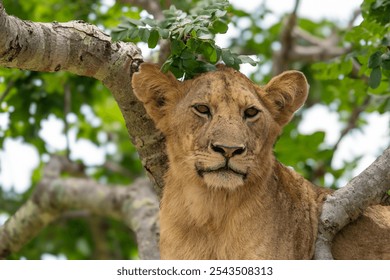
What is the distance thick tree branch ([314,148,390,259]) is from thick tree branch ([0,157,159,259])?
314cm

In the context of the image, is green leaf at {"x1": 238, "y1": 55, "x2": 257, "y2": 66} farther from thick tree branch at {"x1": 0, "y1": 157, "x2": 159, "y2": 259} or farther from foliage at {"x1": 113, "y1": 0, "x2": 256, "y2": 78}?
thick tree branch at {"x1": 0, "y1": 157, "x2": 159, "y2": 259}

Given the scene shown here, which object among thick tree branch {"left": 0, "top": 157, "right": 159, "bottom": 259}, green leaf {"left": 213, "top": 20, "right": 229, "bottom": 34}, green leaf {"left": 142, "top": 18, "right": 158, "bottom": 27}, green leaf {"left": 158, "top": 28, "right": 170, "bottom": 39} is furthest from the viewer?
thick tree branch {"left": 0, "top": 157, "right": 159, "bottom": 259}

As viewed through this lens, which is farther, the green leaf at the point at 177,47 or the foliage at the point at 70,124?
the foliage at the point at 70,124

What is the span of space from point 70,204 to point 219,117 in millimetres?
4847

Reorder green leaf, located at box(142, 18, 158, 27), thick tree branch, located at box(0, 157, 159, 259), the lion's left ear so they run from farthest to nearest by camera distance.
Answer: thick tree branch, located at box(0, 157, 159, 259) → the lion's left ear → green leaf, located at box(142, 18, 158, 27)

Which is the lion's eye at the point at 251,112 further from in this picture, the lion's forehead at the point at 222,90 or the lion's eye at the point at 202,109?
the lion's eye at the point at 202,109

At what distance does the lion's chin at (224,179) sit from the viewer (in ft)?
21.2

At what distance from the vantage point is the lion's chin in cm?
645

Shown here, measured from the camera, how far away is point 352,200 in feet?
22.1

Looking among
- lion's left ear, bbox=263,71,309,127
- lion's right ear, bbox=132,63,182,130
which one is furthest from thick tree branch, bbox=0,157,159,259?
lion's left ear, bbox=263,71,309,127

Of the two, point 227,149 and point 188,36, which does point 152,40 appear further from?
point 227,149

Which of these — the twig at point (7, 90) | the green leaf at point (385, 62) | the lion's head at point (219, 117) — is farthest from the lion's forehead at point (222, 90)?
the twig at point (7, 90)

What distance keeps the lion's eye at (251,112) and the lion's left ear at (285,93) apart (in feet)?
1.17
